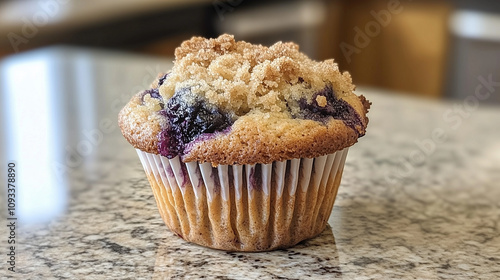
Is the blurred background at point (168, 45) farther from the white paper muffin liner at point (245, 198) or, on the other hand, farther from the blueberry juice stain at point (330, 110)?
the blueberry juice stain at point (330, 110)

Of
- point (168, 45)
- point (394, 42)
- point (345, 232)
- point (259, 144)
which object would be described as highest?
point (394, 42)

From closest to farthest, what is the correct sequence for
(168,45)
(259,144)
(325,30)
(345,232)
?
(259,144) → (345,232) → (168,45) → (325,30)

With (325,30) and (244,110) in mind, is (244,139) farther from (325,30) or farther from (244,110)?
(325,30)

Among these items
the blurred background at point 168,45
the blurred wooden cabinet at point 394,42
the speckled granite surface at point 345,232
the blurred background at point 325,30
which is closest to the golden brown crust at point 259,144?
the speckled granite surface at point 345,232

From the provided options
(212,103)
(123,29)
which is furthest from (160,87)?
(123,29)

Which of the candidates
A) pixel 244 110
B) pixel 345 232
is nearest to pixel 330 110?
pixel 244 110

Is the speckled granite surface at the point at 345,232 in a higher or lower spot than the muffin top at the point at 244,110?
lower

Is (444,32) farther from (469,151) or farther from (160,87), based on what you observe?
(160,87)
